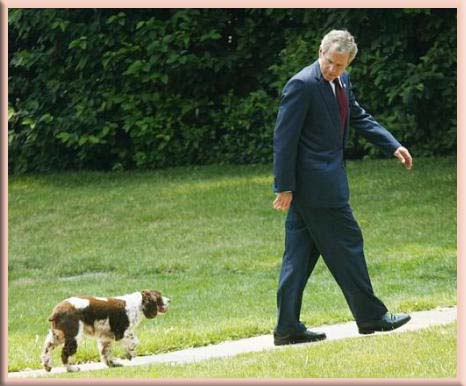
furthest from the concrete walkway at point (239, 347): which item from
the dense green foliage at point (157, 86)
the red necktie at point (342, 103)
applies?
the dense green foliage at point (157, 86)

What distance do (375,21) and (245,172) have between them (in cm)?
291

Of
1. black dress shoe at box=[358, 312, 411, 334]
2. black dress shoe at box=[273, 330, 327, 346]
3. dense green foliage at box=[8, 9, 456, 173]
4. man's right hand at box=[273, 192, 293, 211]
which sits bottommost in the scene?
black dress shoe at box=[273, 330, 327, 346]

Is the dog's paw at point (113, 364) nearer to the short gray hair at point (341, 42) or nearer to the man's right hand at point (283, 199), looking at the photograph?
the man's right hand at point (283, 199)

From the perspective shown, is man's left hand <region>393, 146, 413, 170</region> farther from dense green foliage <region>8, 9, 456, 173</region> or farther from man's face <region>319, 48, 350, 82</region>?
dense green foliage <region>8, 9, 456, 173</region>

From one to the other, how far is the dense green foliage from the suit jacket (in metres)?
10.1

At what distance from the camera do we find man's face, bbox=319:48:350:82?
6.67 m

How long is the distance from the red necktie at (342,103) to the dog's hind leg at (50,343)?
212 centimetres

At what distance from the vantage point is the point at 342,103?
7.00 meters

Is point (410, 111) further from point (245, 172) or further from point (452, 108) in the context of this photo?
point (245, 172)

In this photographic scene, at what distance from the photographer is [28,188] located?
17250 millimetres

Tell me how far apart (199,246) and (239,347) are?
5.04m

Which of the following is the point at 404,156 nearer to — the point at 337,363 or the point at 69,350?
the point at 337,363

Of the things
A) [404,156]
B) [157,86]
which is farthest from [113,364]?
[157,86]

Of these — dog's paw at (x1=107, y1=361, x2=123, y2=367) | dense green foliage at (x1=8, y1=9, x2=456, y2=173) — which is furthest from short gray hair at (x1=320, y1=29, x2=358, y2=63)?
dense green foliage at (x1=8, y1=9, x2=456, y2=173)
